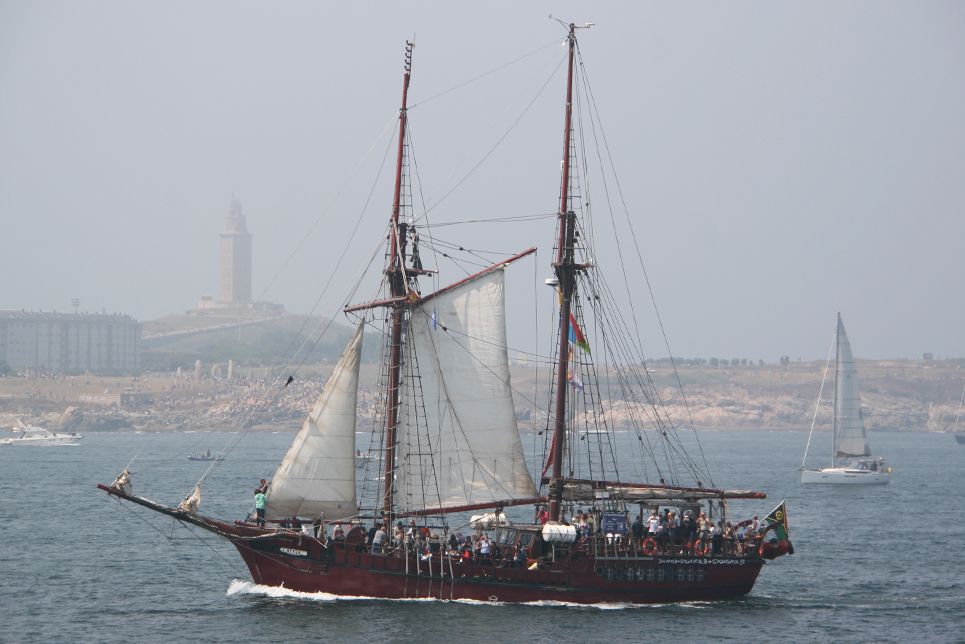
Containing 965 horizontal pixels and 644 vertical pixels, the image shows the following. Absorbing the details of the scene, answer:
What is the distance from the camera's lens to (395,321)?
161ft

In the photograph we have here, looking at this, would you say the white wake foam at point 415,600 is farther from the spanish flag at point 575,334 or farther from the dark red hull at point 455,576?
the spanish flag at point 575,334

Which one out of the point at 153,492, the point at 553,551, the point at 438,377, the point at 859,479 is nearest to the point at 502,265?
the point at 438,377

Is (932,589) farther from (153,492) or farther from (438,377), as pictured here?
(153,492)

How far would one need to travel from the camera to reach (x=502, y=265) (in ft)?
161

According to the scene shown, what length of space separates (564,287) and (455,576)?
47.9 ft

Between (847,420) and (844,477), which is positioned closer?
(844,477)

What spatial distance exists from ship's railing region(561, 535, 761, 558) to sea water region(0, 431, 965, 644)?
2.39 m

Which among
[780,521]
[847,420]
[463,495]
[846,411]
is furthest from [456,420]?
[846,411]

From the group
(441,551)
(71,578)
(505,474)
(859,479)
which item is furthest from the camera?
(859,479)

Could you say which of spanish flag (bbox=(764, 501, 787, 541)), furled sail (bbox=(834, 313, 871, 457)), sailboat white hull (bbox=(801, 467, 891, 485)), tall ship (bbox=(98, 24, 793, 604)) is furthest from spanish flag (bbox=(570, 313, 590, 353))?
furled sail (bbox=(834, 313, 871, 457))

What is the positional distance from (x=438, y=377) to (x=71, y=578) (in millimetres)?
22615

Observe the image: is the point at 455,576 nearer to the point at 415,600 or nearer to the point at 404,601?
the point at 415,600

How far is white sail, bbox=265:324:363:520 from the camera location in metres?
45.8

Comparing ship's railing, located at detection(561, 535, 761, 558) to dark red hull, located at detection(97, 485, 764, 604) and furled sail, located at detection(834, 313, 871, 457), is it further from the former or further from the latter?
furled sail, located at detection(834, 313, 871, 457)
